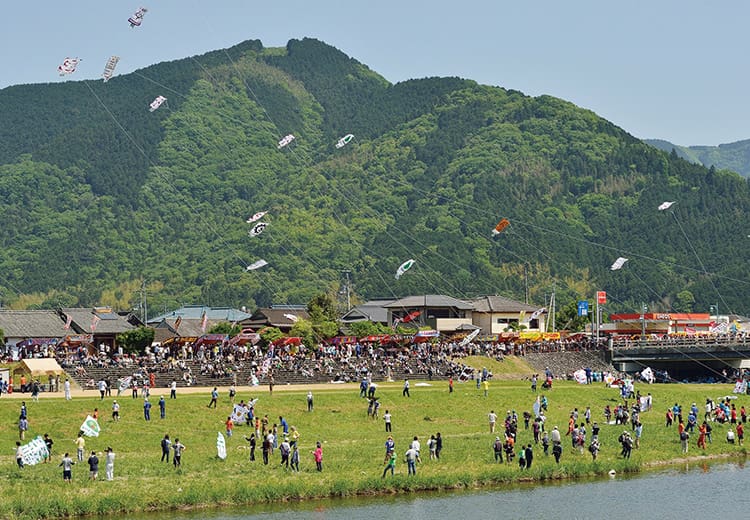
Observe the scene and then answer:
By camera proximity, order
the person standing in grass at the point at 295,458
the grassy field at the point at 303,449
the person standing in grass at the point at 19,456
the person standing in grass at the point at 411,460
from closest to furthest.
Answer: the grassy field at the point at 303,449 → the person standing in grass at the point at 19,456 → the person standing in grass at the point at 411,460 → the person standing in grass at the point at 295,458

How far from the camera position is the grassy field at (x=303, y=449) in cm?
4784

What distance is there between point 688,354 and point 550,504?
61848 mm

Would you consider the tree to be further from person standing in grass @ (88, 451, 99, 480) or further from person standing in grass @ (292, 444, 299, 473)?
person standing in grass @ (88, 451, 99, 480)

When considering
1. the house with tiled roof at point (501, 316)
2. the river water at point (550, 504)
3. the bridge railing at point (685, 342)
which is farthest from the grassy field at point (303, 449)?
the house with tiled roof at point (501, 316)

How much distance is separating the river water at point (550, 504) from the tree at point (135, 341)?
51552 mm

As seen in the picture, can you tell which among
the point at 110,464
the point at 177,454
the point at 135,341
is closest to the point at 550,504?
the point at 177,454

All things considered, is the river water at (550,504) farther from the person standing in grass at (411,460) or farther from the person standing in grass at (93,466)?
the person standing in grass at (93,466)

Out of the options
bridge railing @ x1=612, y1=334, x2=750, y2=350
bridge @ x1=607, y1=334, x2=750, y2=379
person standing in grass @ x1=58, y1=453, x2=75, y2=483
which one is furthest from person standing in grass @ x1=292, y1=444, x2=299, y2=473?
bridge railing @ x1=612, y1=334, x2=750, y2=350

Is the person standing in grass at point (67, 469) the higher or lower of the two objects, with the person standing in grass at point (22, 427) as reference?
lower

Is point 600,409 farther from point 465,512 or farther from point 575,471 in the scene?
point 465,512

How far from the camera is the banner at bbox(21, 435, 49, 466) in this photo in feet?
172

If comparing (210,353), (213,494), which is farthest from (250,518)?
(210,353)

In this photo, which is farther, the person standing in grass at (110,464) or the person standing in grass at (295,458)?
the person standing in grass at (295,458)

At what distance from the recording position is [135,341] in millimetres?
98250
